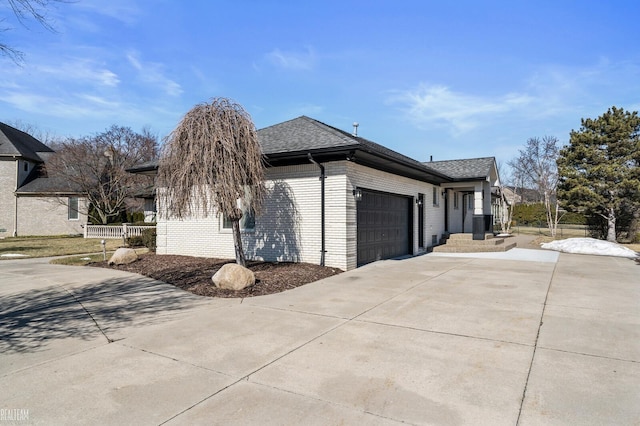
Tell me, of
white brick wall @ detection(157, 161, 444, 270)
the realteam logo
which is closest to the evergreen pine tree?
white brick wall @ detection(157, 161, 444, 270)

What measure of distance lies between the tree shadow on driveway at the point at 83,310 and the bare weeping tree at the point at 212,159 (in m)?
2.18

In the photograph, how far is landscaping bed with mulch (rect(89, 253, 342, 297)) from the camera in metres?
7.79

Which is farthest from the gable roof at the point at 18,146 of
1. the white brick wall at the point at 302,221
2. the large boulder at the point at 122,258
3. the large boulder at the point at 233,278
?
the large boulder at the point at 233,278

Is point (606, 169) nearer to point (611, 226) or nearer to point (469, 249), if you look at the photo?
point (611, 226)

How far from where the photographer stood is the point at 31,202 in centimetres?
2620

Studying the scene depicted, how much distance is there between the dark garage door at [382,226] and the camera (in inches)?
452

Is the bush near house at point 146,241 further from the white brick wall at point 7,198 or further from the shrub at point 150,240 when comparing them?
the white brick wall at point 7,198

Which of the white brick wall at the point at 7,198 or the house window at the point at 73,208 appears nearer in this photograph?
the white brick wall at the point at 7,198

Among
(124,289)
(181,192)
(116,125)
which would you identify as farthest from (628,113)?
(116,125)

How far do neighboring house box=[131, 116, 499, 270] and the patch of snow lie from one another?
699 cm

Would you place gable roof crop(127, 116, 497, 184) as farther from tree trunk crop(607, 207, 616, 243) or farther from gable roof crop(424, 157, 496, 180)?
tree trunk crop(607, 207, 616, 243)

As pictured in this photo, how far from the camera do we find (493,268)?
10805 mm

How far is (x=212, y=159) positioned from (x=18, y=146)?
88.4 ft

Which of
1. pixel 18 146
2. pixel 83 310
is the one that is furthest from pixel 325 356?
pixel 18 146
